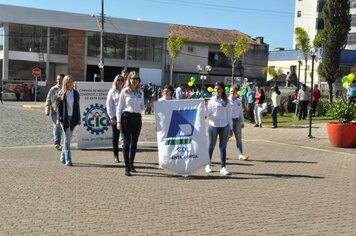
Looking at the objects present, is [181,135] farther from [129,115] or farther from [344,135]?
[344,135]

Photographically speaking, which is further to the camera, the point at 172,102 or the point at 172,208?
the point at 172,102

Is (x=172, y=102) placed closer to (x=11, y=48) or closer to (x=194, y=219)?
(x=194, y=219)

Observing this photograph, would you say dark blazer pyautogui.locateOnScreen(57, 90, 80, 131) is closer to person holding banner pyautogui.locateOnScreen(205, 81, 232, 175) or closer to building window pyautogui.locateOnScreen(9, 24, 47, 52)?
person holding banner pyautogui.locateOnScreen(205, 81, 232, 175)

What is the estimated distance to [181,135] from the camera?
9.48m

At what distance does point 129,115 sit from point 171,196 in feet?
7.41

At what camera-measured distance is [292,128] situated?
65.9ft

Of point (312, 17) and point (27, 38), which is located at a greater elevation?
point (312, 17)

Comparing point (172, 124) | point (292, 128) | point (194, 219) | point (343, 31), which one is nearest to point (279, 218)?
point (194, 219)

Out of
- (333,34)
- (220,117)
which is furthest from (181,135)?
(333,34)

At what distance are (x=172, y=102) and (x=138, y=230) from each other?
3951 millimetres

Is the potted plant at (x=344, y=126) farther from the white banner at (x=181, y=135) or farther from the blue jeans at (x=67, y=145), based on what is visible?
the blue jeans at (x=67, y=145)

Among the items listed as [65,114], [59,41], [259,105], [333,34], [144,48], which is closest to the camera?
[65,114]

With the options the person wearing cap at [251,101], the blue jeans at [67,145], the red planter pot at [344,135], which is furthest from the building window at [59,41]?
the blue jeans at [67,145]

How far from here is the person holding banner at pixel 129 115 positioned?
9.43 meters
